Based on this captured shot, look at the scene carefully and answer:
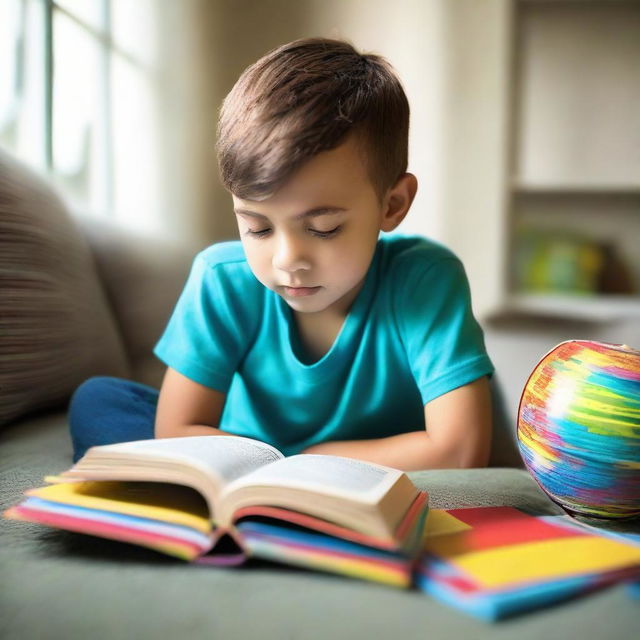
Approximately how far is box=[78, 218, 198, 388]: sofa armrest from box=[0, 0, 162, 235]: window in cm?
8

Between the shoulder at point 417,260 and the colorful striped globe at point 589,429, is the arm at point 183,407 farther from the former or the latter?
the colorful striped globe at point 589,429

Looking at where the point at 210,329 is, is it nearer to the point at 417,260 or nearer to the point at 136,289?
the point at 417,260

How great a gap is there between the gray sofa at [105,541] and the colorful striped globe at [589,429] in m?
0.11

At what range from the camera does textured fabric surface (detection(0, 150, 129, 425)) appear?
102 cm

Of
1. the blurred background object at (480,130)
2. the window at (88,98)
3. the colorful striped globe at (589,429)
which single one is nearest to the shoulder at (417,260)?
the colorful striped globe at (589,429)

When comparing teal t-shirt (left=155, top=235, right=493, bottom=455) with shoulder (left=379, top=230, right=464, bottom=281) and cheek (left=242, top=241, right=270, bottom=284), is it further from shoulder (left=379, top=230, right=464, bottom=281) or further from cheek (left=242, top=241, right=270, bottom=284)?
cheek (left=242, top=241, right=270, bottom=284)

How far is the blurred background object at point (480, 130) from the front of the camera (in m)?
2.58

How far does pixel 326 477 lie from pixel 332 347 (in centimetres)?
46

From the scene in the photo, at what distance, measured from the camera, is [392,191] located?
0.96 meters

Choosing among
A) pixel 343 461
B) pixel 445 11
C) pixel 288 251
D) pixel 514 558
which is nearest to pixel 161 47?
pixel 445 11

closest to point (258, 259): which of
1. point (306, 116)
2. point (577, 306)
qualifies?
point (306, 116)

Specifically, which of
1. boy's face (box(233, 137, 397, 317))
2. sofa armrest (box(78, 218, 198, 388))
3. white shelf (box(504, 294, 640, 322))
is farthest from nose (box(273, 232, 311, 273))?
white shelf (box(504, 294, 640, 322))

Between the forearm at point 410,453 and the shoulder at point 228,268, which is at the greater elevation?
the shoulder at point 228,268

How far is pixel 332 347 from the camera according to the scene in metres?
1.04
